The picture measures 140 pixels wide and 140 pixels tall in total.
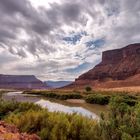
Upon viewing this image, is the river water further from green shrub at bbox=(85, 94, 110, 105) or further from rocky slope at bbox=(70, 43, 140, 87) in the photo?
rocky slope at bbox=(70, 43, 140, 87)

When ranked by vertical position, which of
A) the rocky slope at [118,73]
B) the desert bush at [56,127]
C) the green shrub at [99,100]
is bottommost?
the desert bush at [56,127]

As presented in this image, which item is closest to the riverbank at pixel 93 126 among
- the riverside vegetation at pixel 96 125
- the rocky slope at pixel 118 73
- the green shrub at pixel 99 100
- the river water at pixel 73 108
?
the riverside vegetation at pixel 96 125

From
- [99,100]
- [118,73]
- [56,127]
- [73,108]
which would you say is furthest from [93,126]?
[118,73]

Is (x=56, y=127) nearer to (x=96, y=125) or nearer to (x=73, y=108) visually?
(x=96, y=125)

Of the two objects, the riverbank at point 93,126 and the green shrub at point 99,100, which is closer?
the riverbank at point 93,126

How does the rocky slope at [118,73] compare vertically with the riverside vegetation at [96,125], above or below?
above

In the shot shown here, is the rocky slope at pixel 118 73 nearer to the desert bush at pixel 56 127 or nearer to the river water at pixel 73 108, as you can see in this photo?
the river water at pixel 73 108

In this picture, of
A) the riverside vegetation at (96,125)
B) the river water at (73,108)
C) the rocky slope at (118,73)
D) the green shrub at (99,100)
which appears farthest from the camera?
the rocky slope at (118,73)

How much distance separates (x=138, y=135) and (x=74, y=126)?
294 cm

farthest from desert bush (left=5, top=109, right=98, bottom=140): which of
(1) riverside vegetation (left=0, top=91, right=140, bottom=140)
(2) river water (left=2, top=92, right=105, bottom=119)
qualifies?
(2) river water (left=2, top=92, right=105, bottom=119)

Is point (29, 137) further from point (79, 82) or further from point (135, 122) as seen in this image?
point (79, 82)

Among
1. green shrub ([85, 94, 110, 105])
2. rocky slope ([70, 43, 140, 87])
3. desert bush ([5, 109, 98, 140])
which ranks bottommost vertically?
desert bush ([5, 109, 98, 140])

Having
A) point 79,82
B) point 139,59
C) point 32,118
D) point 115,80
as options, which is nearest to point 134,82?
point 115,80

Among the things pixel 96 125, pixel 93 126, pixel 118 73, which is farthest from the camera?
pixel 118 73
